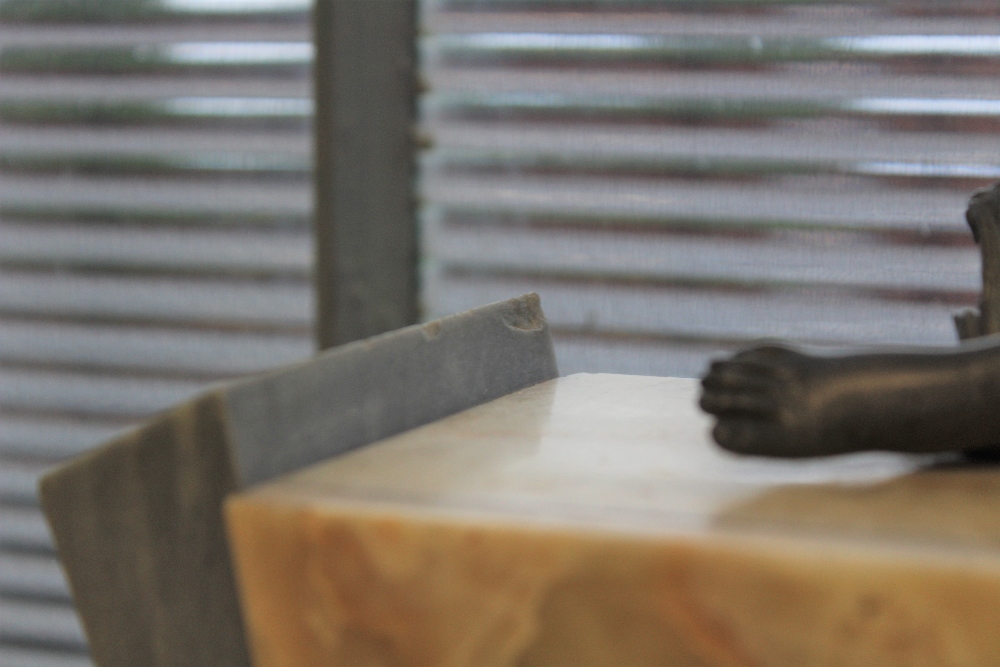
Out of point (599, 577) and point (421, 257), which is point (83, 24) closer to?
point (421, 257)

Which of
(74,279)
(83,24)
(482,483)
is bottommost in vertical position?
(74,279)

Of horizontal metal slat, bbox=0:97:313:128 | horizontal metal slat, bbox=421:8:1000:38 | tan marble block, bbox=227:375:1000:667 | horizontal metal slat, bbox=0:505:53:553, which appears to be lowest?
horizontal metal slat, bbox=0:505:53:553

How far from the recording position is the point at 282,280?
2.34 m

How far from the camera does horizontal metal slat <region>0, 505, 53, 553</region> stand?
8.52 ft

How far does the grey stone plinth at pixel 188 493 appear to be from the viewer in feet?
2.15

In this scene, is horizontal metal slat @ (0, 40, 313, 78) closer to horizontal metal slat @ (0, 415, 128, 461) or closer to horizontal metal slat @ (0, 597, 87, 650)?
horizontal metal slat @ (0, 415, 128, 461)

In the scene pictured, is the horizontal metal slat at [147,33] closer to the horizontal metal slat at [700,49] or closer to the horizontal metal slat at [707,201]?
the horizontal metal slat at [700,49]

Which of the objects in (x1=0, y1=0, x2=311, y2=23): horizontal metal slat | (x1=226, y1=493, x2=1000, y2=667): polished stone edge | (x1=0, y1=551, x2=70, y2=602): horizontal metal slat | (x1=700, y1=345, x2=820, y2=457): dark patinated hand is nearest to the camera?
(x1=226, y1=493, x2=1000, y2=667): polished stone edge

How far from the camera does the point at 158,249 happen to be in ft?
7.97

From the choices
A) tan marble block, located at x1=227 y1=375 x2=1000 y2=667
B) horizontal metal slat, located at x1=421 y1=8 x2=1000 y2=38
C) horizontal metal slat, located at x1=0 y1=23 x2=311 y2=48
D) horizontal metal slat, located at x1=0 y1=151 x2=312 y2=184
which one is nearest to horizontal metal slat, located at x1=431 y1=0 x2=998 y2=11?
horizontal metal slat, located at x1=421 y1=8 x2=1000 y2=38

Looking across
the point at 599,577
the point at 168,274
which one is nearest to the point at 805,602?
the point at 599,577

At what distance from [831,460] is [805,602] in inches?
9.5

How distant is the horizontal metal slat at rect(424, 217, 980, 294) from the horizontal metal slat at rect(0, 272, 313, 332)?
413mm

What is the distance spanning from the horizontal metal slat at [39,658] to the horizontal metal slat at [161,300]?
0.82 metres
